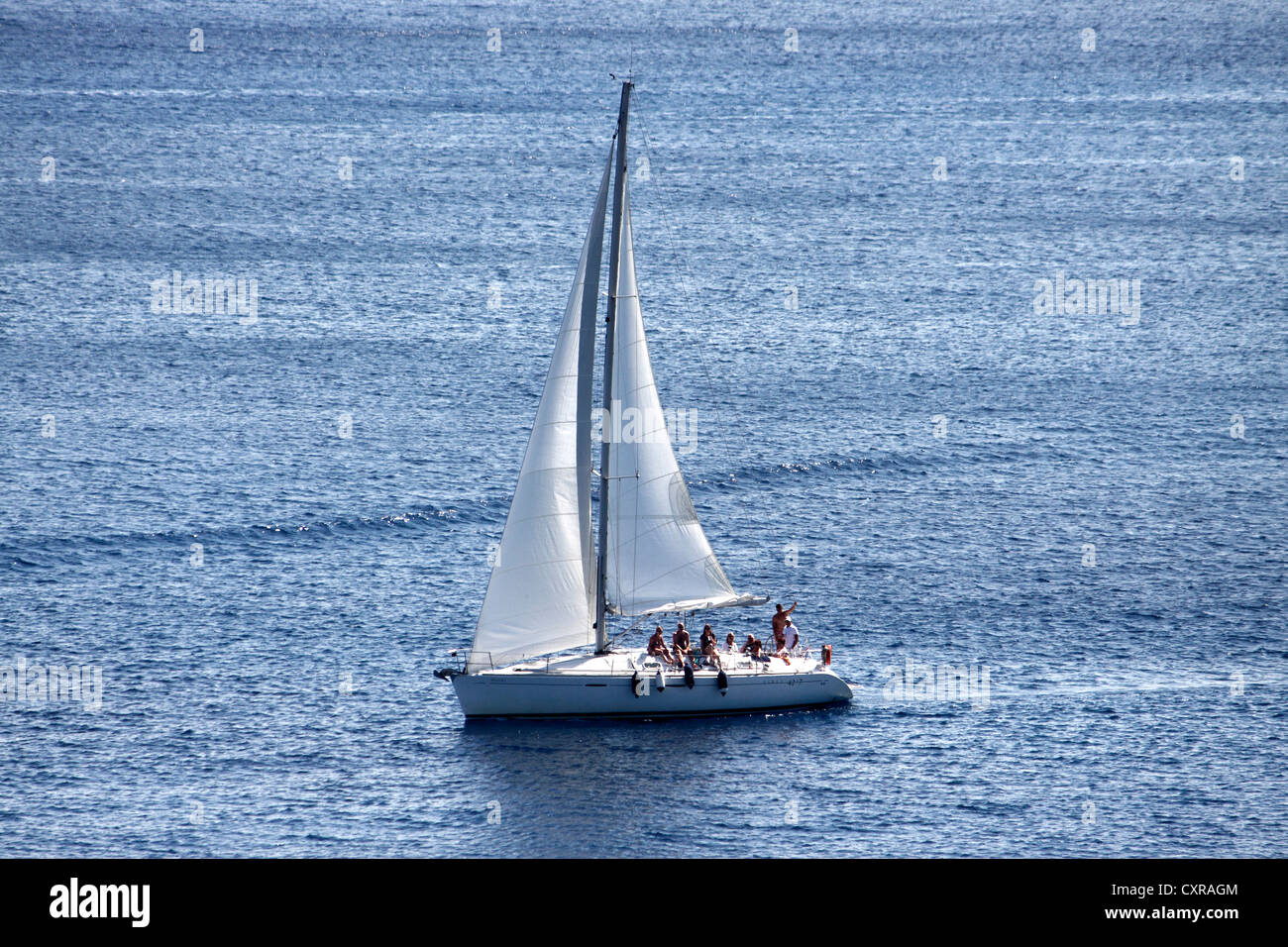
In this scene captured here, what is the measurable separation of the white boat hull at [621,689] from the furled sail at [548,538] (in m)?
0.86

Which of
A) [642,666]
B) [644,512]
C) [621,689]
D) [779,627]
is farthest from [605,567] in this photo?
[779,627]

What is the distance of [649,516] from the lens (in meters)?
65.0

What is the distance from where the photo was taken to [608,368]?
63.3m

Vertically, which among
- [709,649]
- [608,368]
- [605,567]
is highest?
[608,368]

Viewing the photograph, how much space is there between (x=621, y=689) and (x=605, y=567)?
4.49m

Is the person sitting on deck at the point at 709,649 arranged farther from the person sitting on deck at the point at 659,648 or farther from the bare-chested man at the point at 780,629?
the bare-chested man at the point at 780,629

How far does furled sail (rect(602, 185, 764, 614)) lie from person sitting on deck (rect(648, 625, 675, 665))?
1.02m

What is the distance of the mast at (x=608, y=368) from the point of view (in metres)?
61.4

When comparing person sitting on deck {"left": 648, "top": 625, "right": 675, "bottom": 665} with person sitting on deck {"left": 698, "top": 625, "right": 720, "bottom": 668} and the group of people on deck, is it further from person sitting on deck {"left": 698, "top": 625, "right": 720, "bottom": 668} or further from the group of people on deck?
person sitting on deck {"left": 698, "top": 625, "right": 720, "bottom": 668}

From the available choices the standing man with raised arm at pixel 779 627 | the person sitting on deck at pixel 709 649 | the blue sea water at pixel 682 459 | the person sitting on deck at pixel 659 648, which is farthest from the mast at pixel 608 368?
the standing man with raised arm at pixel 779 627

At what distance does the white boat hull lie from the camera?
63.5 meters

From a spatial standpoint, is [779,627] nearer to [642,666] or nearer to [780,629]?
[780,629]

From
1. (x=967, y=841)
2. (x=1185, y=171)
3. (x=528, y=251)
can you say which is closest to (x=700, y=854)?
(x=967, y=841)
